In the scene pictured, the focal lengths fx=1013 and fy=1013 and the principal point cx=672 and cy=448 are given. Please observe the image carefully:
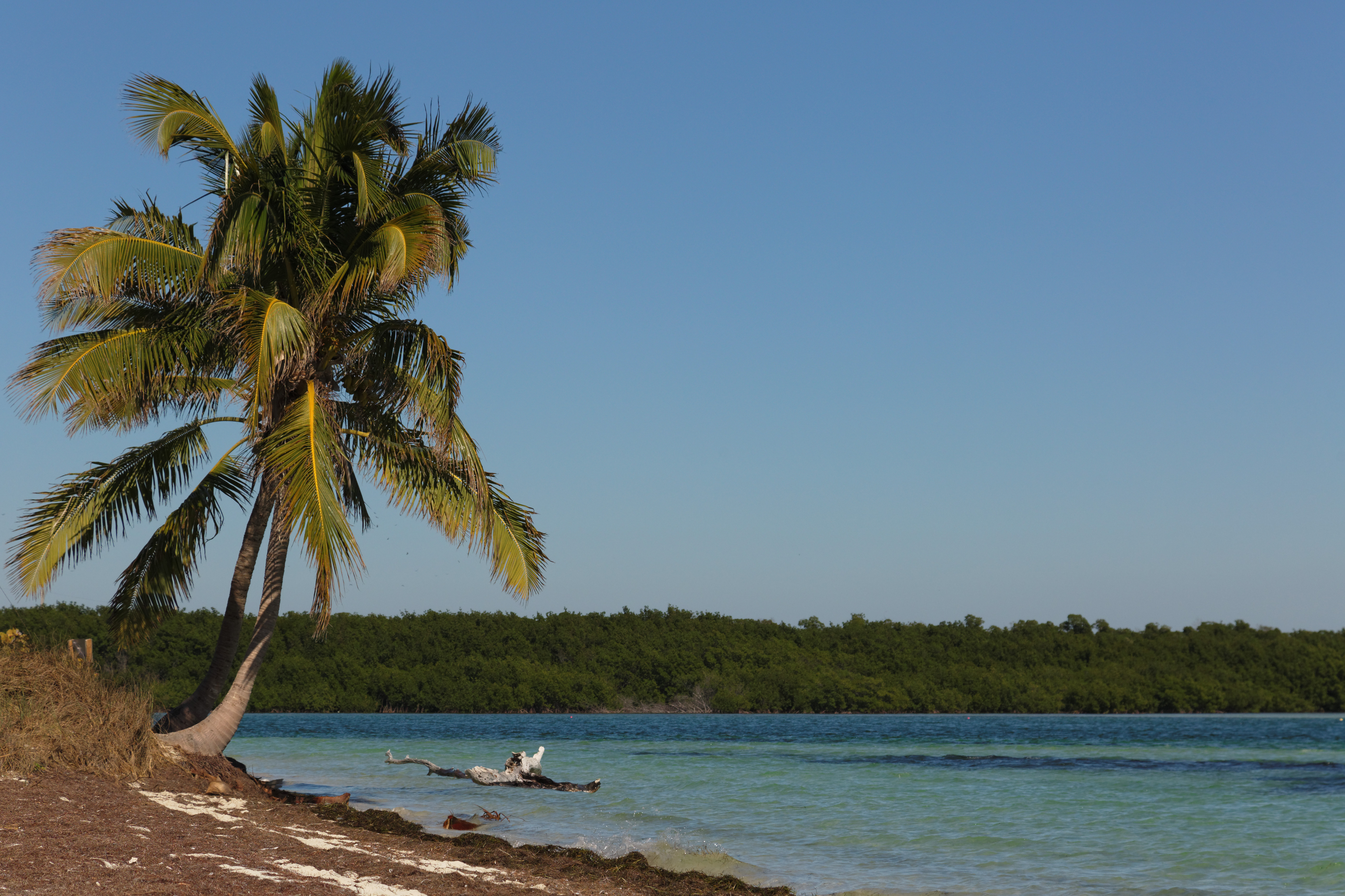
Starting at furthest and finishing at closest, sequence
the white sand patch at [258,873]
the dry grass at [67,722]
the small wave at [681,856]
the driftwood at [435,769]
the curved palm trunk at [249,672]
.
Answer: the driftwood at [435,769] → the curved palm trunk at [249,672] → the small wave at [681,856] → the dry grass at [67,722] → the white sand patch at [258,873]

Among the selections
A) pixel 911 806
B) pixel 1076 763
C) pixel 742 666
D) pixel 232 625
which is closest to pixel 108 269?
pixel 232 625

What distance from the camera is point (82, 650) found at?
1485cm

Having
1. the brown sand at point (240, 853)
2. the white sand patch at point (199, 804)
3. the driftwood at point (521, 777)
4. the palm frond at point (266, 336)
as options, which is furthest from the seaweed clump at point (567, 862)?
the driftwood at point (521, 777)

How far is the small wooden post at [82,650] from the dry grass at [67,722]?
2.50 feet

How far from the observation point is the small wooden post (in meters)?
14.5

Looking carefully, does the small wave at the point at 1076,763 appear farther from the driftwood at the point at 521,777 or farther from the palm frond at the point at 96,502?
the palm frond at the point at 96,502

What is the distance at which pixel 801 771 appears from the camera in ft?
93.7

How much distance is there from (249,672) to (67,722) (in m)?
2.54

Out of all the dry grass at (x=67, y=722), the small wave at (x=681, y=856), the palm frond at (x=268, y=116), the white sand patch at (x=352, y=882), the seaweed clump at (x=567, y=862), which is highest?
the palm frond at (x=268, y=116)

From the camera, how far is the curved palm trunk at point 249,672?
46.3 feet

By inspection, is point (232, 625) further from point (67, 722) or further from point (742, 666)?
point (742, 666)

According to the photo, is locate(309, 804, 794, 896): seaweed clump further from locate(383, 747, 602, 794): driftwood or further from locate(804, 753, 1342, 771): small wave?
locate(804, 753, 1342, 771): small wave

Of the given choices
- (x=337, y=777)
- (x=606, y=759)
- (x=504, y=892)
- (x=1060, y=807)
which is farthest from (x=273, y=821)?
(x=606, y=759)

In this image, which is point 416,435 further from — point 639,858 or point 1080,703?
point 1080,703
